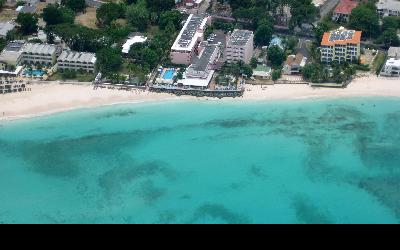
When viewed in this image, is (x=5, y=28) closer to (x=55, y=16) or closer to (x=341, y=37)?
(x=55, y=16)

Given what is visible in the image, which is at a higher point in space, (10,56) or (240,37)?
(240,37)

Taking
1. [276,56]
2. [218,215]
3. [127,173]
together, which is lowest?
[218,215]

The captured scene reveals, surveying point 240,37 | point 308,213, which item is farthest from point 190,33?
point 308,213

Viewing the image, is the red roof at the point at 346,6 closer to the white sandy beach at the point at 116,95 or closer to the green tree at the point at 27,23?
the white sandy beach at the point at 116,95

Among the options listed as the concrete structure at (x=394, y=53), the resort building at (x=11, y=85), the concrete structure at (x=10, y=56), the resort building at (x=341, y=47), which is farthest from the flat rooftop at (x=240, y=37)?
the concrete structure at (x=10, y=56)

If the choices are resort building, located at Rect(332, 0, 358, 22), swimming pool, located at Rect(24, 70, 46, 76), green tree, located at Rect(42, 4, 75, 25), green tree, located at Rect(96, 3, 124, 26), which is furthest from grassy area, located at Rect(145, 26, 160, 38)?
resort building, located at Rect(332, 0, 358, 22)
